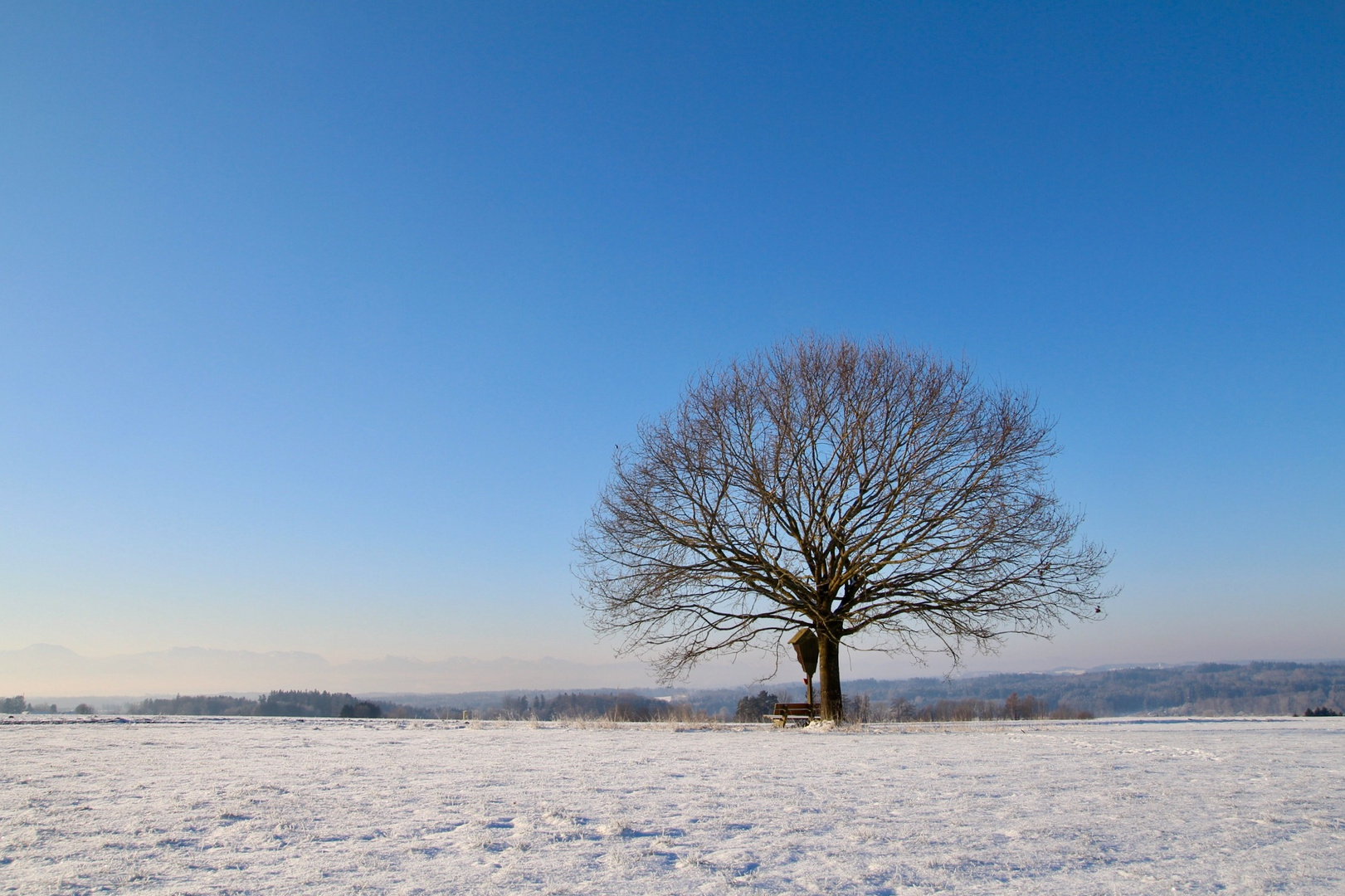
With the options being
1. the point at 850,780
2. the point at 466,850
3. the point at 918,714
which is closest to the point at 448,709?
the point at 918,714

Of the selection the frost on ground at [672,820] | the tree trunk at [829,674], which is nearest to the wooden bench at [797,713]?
the tree trunk at [829,674]

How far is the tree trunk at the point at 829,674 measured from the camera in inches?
712

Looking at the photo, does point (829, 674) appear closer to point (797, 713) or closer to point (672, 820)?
point (797, 713)

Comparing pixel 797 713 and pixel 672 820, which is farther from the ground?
pixel 672 820

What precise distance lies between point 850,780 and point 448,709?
18.2 m

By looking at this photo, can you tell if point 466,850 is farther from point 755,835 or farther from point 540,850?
point 755,835

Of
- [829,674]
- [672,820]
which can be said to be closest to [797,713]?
[829,674]

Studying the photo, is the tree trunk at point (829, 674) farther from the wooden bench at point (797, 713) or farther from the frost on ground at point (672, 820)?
the frost on ground at point (672, 820)

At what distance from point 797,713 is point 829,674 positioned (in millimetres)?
1299

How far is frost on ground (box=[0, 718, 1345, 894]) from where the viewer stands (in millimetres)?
4805

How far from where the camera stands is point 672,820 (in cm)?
Result: 628

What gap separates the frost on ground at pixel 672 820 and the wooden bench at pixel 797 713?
275 inches

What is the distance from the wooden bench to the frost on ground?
6.99 meters

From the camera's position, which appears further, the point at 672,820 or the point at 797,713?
the point at 797,713
